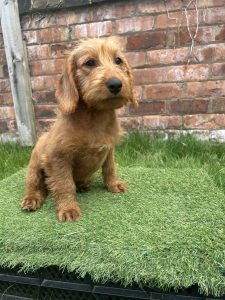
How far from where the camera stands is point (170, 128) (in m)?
4.29

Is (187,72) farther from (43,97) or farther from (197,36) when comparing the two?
(43,97)

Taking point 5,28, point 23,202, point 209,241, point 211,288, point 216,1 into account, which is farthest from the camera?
point 5,28

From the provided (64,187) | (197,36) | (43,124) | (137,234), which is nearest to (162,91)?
(197,36)

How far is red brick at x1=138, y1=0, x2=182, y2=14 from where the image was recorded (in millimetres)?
3968

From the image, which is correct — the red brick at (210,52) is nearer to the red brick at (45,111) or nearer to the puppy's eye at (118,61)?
the puppy's eye at (118,61)

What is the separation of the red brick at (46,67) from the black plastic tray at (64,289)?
2.89 meters

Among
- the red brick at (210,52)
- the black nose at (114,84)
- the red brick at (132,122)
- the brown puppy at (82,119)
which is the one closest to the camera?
the black nose at (114,84)

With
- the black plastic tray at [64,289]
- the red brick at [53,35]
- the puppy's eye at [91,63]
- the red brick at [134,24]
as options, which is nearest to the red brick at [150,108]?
the red brick at [134,24]

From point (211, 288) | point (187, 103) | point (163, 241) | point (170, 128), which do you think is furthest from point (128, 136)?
point (211, 288)

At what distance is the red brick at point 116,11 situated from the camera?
4117 mm

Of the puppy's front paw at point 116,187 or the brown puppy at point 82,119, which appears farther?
the puppy's front paw at point 116,187

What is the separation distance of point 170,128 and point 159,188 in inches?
61.9

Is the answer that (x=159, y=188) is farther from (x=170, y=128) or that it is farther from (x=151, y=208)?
(x=170, y=128)

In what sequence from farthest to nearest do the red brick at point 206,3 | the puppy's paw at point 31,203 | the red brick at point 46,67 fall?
1. the red brick at point 46,67
2. the red brick at point 206,3
3. the puppy's paw at point 31,203
